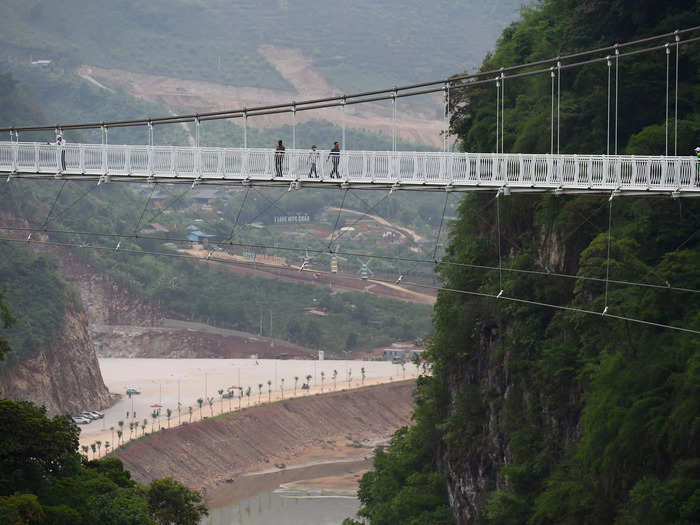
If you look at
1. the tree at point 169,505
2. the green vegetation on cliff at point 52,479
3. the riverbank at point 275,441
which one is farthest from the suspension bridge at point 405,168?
the riverbank at point 275,441

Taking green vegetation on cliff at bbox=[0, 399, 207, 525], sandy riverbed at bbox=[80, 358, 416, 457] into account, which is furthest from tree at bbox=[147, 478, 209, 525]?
sandy riverbed at bbox=[80, 358, 416, 457]

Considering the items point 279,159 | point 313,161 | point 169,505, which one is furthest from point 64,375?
point 313,161

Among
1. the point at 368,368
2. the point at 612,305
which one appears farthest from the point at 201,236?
the point at 612,305

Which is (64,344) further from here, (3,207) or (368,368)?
(368,368)

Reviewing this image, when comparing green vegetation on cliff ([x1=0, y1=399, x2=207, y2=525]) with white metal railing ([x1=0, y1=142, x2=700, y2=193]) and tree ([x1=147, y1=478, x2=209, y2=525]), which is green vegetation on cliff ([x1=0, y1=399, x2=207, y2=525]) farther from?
white metal railing ([x1=0, y1=142, x2=700, y2=193])

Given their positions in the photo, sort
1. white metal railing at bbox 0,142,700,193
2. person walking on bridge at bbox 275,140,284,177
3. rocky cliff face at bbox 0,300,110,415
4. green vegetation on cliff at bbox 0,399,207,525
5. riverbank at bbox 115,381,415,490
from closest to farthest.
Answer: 1. white metal railing at bbox 0,142,700,193
2. green vegetation on cliff at bbox 0,399,207,525
3. person walking on bridge at bbox 275,140,284,177
4. riverbank at bbox 115,381,415,490
5. rocky cliff face at bbox 0,300,110,415

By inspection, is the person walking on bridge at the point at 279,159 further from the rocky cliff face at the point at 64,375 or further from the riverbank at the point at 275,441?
the rocky cliff face at the point at 64,375
